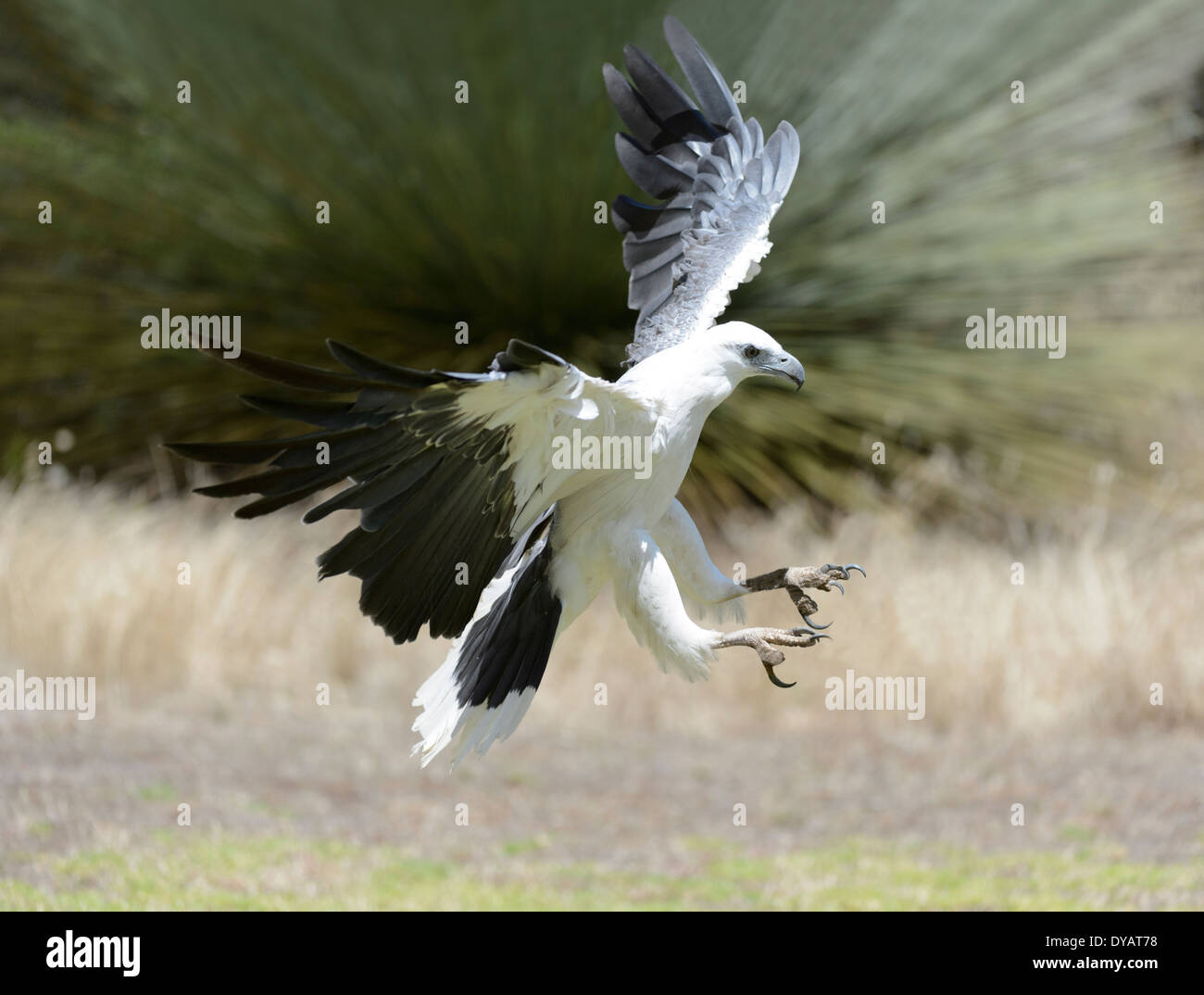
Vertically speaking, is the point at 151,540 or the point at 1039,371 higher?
the point at 1039,371

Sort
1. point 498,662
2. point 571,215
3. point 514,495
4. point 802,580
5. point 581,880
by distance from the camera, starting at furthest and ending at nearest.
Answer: point 571,215, point 581,880, point 802,580, point 498,662, point 514,495

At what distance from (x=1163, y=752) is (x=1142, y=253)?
388cm

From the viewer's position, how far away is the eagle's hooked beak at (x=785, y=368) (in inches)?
125

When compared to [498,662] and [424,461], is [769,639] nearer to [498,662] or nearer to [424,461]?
[498,662]

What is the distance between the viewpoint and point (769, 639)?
310cm

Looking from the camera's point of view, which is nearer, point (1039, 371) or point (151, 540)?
point (151, 540)

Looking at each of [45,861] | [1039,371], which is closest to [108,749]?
[45,861]

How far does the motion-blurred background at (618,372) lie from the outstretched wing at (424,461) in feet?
10.9

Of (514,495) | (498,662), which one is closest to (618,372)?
(498,662)

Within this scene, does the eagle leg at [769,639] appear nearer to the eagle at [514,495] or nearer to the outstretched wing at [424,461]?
the eagle at [514,495]

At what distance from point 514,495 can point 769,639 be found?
26.7 inches

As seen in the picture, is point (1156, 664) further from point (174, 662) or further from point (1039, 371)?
point (174, 662)

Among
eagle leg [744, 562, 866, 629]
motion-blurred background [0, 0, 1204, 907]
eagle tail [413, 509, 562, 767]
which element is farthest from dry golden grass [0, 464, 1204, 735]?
eagle tail [413, 509, 562, 767]

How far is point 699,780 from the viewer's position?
6.67 m
